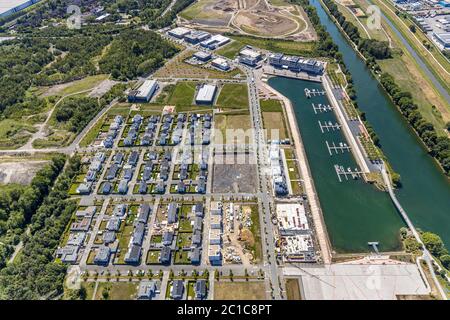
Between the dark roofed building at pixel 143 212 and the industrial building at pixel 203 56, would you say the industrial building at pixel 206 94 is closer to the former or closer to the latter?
the industrial building at pixel 203 56

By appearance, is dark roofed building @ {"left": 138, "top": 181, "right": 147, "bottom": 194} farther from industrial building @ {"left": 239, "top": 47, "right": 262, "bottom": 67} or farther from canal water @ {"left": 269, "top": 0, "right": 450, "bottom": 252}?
industrial building @ {"left": 239, "top": 47, "right": 262, "bottom": 67}

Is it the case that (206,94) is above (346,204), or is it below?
above

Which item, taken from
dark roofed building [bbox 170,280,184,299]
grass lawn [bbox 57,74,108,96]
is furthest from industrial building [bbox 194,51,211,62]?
dark roofed building [bbox 170,280,184,299]

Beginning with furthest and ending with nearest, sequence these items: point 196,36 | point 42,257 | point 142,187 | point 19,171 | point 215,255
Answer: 1. point 196,36
2. point 19,171
3. point 142,187
4. point 42,257
5. point 215,255

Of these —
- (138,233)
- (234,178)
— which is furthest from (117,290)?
(234,178)

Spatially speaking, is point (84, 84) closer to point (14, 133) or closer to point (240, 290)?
point (14, 133)

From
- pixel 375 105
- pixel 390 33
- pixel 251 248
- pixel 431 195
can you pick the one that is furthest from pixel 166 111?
pixel 390 33

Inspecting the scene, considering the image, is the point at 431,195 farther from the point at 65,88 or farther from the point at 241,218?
the point at 65,88
